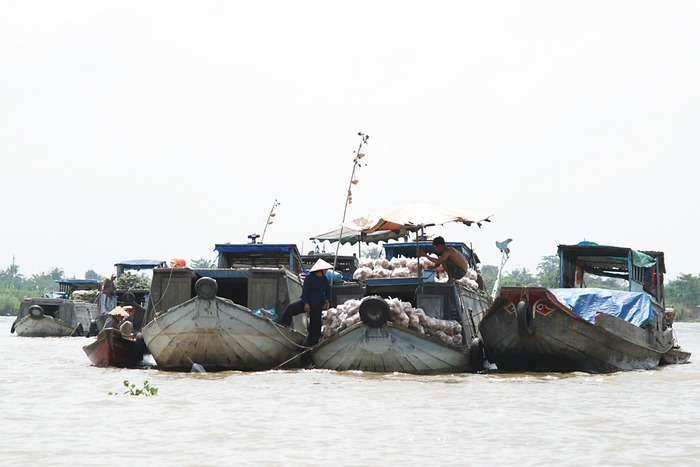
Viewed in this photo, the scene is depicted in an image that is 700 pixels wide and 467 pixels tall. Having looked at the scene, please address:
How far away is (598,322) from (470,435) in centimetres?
742

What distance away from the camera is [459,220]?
1459cm

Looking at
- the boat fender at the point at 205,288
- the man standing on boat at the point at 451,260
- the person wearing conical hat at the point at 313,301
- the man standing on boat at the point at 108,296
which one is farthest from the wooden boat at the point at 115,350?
the man standing on boat at the point at 108,296

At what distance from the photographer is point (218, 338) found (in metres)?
13.4

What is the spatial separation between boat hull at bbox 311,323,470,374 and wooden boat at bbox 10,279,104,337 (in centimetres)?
2225

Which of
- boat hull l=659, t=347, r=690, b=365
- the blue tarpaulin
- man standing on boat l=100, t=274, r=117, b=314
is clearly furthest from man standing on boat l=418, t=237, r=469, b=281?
man standing on boat l=100, t=274, r=117, b=314

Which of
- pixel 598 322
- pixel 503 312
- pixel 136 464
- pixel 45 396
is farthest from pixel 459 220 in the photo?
pixel 136 464

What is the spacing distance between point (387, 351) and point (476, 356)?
202cm

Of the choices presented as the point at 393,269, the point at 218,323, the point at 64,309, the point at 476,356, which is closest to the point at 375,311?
the point at 393,269

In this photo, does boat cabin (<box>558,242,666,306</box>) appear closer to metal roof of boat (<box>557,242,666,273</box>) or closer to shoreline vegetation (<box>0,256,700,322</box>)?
metal roof of boat (<box>557,242,666,273</box>)

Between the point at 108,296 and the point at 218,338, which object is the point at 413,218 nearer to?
the point at 218,338

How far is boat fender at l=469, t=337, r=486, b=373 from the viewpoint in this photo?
1423 centimetres

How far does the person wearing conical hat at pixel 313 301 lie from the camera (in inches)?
554

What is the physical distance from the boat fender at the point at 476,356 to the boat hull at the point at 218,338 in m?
3.04

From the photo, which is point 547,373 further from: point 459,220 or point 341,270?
point 341,270
